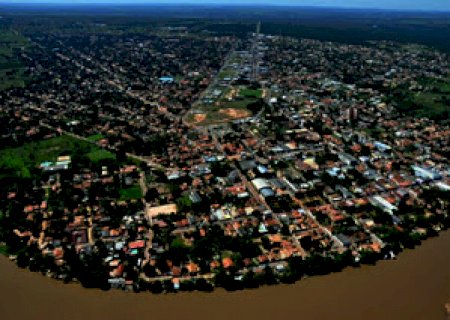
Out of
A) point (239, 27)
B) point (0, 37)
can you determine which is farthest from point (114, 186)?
point (239, 27)

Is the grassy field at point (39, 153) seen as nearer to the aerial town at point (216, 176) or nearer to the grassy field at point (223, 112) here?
the aerial town at point (216, 176)

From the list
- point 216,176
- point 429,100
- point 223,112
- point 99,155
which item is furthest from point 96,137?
point 429,100

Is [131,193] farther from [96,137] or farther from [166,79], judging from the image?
[166,79]

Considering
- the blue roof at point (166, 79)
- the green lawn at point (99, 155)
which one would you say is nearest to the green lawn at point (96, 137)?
the green lawn at point (99, 155)

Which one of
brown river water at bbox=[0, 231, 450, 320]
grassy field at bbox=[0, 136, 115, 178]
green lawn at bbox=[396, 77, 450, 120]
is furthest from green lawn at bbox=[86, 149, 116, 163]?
green lawn at bbox=[396, 77, 450, 120]

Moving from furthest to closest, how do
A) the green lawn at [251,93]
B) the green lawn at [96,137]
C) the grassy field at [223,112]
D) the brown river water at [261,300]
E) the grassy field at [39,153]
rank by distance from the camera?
the green lawn at [251,93]
the grassy field at [223,112]
the green lawn at [96,137]
the grassy field at [39,153]
the brown river water at [261,300]

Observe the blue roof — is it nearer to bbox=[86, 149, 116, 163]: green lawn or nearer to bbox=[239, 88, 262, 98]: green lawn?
bbox=[239, 88, 262, 98]: green lawn
